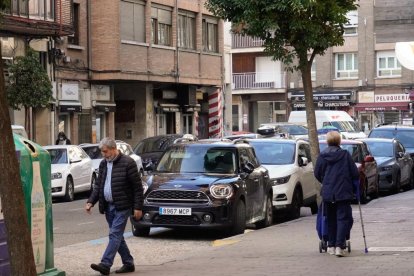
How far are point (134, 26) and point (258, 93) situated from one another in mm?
31744

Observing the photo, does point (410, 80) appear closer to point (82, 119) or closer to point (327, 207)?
point (82, 119)

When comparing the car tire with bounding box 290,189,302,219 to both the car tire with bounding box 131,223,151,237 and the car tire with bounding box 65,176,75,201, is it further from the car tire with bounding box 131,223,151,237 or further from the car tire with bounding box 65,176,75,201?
the car tire with bounding box 65,176,75,201

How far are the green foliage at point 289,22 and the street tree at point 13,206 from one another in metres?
10.9

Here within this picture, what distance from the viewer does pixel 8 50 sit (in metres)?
32.4

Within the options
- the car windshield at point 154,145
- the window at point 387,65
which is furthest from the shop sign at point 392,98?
the car windshield at point 154,145

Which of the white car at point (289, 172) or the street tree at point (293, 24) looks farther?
the white car at point (289, 172)

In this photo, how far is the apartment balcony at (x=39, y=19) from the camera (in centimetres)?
3195

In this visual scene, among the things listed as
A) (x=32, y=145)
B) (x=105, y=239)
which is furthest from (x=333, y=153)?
(x=105, y=239)

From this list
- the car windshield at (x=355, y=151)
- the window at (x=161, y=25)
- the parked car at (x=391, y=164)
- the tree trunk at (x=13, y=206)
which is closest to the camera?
the tree trunk at (x=13, y=206)

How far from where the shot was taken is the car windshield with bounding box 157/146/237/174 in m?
16.9

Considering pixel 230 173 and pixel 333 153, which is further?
pixel 230 173

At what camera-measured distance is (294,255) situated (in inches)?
514

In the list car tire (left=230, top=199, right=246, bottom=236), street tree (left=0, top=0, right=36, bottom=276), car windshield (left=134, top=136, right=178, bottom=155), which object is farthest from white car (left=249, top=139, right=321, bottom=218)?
street tree (left=0, top=0, right=36, bottom=276)

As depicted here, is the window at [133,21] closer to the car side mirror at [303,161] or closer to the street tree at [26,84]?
the street tree at [26,84]
